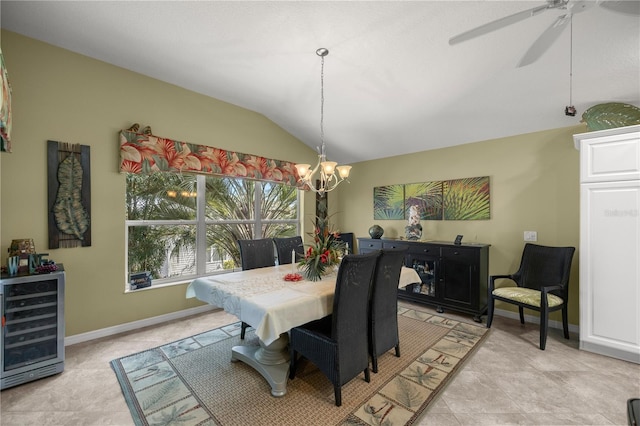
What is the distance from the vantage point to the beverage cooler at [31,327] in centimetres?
215

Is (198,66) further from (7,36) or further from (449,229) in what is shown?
(449,229)

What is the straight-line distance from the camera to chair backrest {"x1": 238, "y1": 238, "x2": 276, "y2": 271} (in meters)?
3.03

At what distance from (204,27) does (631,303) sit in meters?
4.51

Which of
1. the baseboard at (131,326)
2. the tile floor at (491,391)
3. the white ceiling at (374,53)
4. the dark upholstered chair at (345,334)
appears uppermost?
the white ceiling at (374,53)

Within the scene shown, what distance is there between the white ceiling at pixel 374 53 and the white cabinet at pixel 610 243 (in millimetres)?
635

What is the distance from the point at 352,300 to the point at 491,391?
1.29m

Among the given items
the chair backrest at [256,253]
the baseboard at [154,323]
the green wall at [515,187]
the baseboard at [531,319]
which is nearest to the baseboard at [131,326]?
the baseboard at [154,323]

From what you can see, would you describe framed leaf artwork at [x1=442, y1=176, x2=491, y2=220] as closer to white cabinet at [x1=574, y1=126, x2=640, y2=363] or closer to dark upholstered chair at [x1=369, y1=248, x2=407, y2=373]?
white cabinet at [x1=574, y1=126, x2=640, y2=363]

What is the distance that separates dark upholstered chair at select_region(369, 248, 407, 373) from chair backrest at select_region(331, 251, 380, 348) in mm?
97

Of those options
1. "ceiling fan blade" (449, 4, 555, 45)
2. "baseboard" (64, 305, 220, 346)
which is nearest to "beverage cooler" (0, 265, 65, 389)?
"baseboard" (64, 305, 220, 346)

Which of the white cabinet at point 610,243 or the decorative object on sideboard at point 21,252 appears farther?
Result: the white cabinet at point 610,243

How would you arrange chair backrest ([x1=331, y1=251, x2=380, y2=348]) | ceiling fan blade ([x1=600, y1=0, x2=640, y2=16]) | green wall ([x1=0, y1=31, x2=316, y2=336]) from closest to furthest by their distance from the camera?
ceiling fan blade ([x1=600, y1=0, x2=640, y2=16]) < chair backrest ([x1=331, y1=251, x2=380, y2=348]) < green wall ([x1=0, y1=31, x2=316, y2=336])

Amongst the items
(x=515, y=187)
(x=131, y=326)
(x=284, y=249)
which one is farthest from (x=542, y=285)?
(x=131, y=326)

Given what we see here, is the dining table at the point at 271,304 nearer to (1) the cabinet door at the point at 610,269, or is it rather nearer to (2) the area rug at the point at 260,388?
(2) the area rug at the point at 260,388
